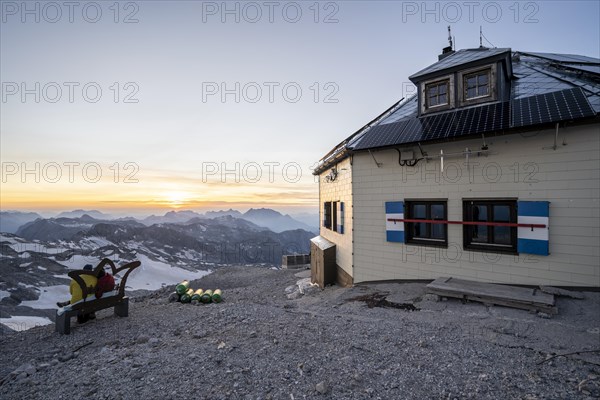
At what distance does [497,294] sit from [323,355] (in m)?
4.89

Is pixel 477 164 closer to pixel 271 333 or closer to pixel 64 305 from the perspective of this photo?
pixel 271 333

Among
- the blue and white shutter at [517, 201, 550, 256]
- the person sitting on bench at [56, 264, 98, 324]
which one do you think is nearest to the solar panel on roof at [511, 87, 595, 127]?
the blue and white shutter at [517, 201, 550, 256]

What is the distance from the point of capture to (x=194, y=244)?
5597cm

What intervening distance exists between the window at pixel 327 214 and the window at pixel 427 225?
5.57m

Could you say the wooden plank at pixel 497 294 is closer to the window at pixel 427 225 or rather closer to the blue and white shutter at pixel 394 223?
the window at pixel 427 225

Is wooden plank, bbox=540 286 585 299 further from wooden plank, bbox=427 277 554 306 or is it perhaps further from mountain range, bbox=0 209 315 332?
mountain range, bbox=0 209 315 332

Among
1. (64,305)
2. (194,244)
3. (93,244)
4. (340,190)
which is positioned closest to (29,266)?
(93,244)

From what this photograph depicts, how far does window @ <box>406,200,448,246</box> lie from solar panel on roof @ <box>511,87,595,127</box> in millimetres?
3075

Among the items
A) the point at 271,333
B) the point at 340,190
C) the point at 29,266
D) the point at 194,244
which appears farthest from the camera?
the point at 194,244

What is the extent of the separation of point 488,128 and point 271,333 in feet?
24.4

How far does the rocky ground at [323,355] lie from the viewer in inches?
156

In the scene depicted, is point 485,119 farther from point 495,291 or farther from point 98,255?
point 98,255

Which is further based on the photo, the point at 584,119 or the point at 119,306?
the point at 119,306

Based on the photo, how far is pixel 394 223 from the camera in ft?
33.1
